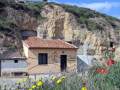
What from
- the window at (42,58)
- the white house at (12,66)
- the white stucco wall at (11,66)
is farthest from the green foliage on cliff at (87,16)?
the white stucco wall at (11,66)

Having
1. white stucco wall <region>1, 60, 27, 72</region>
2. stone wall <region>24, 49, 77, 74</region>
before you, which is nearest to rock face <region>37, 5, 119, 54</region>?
stone wall <region>24, 49, 77, 74</region>

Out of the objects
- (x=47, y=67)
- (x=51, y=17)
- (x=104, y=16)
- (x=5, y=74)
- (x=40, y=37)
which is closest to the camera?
(x=5, y=74)

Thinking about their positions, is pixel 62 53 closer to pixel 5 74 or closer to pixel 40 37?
pixel 40 37

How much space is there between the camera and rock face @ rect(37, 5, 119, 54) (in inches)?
1807

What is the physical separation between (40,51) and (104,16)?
16.4m

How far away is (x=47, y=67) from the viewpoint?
39.2 metres

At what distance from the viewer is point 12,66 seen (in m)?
37.2

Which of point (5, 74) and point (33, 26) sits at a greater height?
point (33, 26)

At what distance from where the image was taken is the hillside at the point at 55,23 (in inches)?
1743

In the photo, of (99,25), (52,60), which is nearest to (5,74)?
(52,60)

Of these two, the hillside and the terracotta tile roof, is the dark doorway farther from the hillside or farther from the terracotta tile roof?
the hillside

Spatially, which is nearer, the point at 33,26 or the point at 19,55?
the point at 19,55

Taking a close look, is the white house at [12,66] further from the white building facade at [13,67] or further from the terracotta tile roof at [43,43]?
the terracotta tile roof at [43,43]

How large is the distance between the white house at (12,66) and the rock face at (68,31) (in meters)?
7.89
